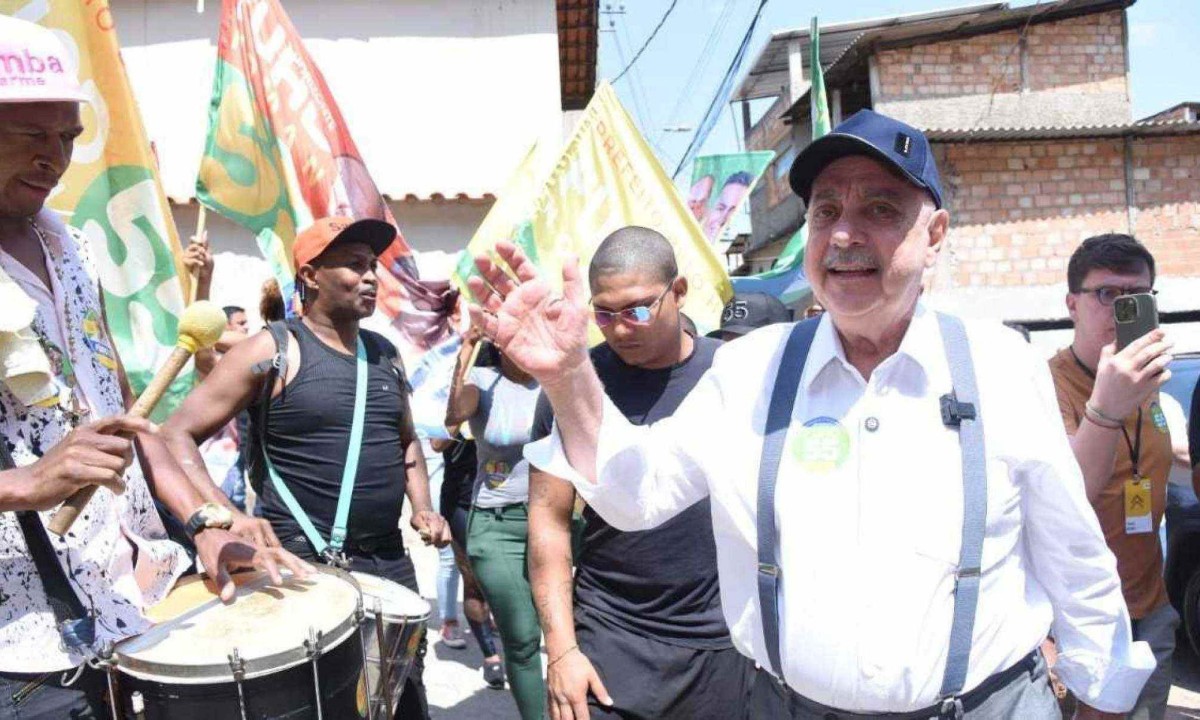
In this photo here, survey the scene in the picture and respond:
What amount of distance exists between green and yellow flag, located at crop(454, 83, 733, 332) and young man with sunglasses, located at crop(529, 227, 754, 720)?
Answer: 2336 mm

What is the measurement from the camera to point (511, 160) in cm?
1033

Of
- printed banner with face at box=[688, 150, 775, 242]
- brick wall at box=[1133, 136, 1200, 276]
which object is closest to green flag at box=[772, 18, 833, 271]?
printed banner with face at box=[688, 150, 775, 242]

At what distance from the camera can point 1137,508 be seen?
→ 3211 mm

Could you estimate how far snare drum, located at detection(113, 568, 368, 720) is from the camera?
7.38 ft

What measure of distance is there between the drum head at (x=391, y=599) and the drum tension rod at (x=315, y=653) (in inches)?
14.8

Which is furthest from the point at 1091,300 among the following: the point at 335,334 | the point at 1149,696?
the point at 335,334

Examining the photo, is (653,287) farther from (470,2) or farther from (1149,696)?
(470,2)

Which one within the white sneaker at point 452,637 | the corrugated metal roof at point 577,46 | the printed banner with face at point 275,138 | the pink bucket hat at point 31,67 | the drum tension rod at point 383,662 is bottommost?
the white sneaker at point 452,637

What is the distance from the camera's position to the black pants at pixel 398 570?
3.45 m

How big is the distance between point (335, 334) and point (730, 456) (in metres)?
2.15

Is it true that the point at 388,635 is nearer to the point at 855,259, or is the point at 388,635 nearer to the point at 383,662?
the point at 383,662

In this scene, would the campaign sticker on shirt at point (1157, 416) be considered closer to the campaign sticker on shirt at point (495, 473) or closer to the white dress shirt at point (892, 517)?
the white dress shirt at point (892, 517)

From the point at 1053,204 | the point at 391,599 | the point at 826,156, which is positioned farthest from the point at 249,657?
the point at 1053,204

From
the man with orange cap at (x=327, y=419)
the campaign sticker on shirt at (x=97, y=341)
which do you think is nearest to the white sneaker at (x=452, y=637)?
the man with orange cap at (x=327, y=419)
